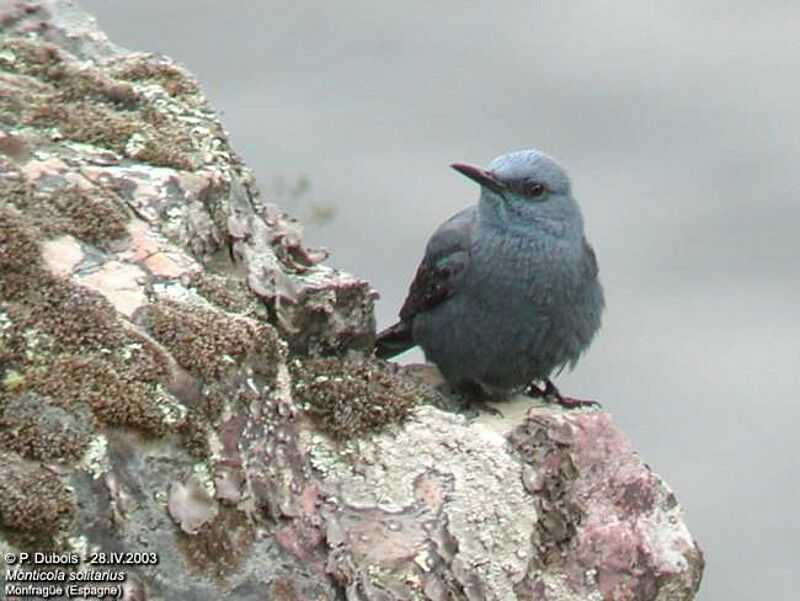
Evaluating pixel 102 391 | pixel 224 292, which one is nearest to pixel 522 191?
pixel 224 292

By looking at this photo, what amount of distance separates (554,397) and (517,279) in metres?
0.79

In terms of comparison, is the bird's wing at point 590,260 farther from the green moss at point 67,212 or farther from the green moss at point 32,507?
the green moss at point 32,507

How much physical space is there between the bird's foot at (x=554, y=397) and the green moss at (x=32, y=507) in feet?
9.22

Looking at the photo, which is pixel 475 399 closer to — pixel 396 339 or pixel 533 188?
pixel 533 188

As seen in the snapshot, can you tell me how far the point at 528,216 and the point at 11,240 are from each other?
360 cm

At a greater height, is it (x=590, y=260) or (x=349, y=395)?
(x=349, y=395)

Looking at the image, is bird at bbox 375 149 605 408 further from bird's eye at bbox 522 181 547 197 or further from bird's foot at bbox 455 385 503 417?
bird's foot at bbox 455 385 503 417

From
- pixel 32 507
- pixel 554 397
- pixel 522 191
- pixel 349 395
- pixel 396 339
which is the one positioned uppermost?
pixel 32 507

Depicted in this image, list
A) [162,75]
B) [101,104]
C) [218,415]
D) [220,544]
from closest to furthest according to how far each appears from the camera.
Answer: [220,544], [218,415], [101,104], [162,75]

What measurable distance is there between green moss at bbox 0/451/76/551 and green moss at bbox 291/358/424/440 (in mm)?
1478

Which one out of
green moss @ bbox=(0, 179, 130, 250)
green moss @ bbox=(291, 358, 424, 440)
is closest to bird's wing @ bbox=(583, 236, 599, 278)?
green moss @ bbox=(291, 358, 424, 440)

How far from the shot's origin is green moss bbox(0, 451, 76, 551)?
5.14 meters

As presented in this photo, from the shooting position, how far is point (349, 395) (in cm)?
671

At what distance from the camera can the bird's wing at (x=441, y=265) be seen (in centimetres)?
920
